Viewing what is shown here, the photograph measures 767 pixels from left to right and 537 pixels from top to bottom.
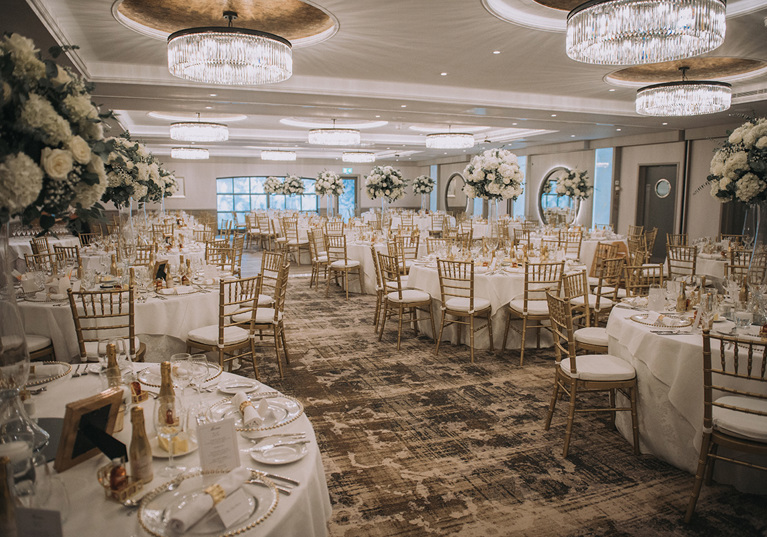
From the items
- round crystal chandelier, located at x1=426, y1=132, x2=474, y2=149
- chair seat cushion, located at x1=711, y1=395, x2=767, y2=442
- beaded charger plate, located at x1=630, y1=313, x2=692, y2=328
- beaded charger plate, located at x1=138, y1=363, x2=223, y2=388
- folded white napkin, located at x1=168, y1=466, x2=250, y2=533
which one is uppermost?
round crystal chandelier, located at x1=426, y1=132, x2=474, y2=149

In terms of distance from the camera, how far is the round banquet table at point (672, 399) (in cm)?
342

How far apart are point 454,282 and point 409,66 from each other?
3.17 metres

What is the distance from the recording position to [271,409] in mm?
2229

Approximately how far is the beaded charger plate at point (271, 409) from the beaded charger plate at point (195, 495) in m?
0.35

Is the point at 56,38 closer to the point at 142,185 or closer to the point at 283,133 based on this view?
the point at 142,185

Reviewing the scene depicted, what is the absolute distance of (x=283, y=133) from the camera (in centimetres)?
1694

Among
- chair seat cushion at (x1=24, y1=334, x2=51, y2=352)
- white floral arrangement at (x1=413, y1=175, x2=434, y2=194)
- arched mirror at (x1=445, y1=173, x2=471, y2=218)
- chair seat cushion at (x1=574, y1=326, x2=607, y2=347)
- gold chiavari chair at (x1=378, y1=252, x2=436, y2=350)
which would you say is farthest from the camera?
arched mirror at (x1=445, y1=173, x2=471, y2=218)

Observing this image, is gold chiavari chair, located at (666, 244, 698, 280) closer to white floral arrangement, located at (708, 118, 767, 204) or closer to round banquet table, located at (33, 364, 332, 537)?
white floral arrangement, located at (708, 118, 767, 204)

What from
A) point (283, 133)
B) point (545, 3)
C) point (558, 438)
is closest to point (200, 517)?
point (558, 438)

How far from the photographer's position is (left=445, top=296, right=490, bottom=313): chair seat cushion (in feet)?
19.6

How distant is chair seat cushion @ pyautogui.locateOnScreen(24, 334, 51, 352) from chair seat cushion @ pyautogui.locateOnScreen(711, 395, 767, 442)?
4879mm

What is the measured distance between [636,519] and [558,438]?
998 millimetres

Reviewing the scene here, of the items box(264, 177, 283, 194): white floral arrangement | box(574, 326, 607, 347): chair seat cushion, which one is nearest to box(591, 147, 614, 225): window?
box(574, 326, 607, 347): chair seat cushion

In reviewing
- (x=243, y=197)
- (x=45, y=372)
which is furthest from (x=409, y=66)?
(x=243, y=197)
